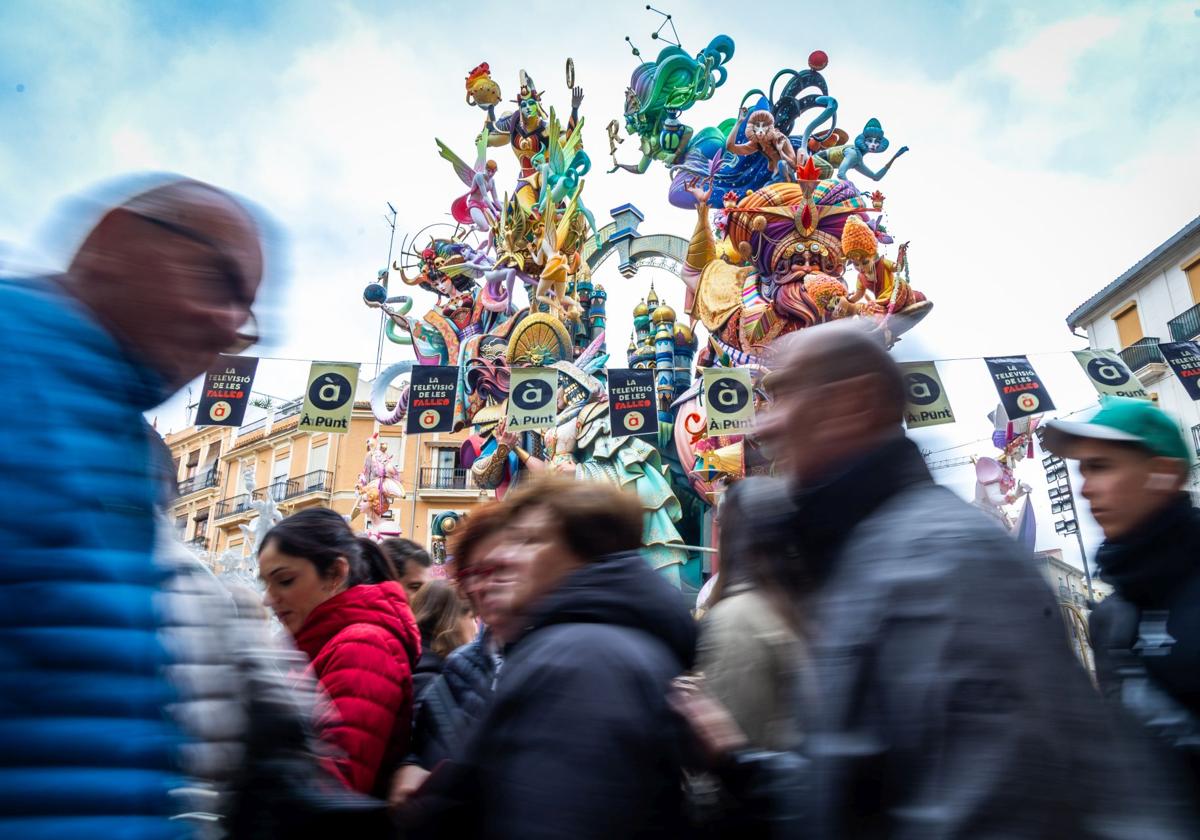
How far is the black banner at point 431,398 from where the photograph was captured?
11.6 meters

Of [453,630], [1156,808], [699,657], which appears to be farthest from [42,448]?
[453,630]

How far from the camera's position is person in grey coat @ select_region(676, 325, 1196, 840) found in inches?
40.0

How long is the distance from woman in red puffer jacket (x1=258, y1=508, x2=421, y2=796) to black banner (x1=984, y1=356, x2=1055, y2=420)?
10.3 metres

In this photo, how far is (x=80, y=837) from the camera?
0.80 m

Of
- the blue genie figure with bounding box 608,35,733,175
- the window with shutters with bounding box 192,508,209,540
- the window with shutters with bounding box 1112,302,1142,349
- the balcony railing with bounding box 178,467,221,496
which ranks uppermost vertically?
Result: the blue genie figure with bounding box 608,35,733,175

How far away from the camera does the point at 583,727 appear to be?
55.4 inches

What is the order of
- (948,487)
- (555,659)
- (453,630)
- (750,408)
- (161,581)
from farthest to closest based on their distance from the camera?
(750,408)
(453,630)
(555,659)
(948,487)
(161,581)

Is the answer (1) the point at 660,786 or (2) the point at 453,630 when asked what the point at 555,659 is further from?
(2) the point at 453,630

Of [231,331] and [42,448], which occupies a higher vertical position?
[231,331]

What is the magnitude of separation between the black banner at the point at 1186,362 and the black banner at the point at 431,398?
9763 millimetres

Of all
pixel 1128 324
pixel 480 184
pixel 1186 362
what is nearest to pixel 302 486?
pixel 480 184

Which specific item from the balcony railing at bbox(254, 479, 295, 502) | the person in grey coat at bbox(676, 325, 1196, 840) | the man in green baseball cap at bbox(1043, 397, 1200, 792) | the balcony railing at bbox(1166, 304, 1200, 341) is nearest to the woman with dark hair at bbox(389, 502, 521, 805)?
the person in grey coat at bbox(676, 325, 1196, 840)

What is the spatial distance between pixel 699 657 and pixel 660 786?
54 cm

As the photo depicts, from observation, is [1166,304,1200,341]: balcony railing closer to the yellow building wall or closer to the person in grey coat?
the yellow building wall
